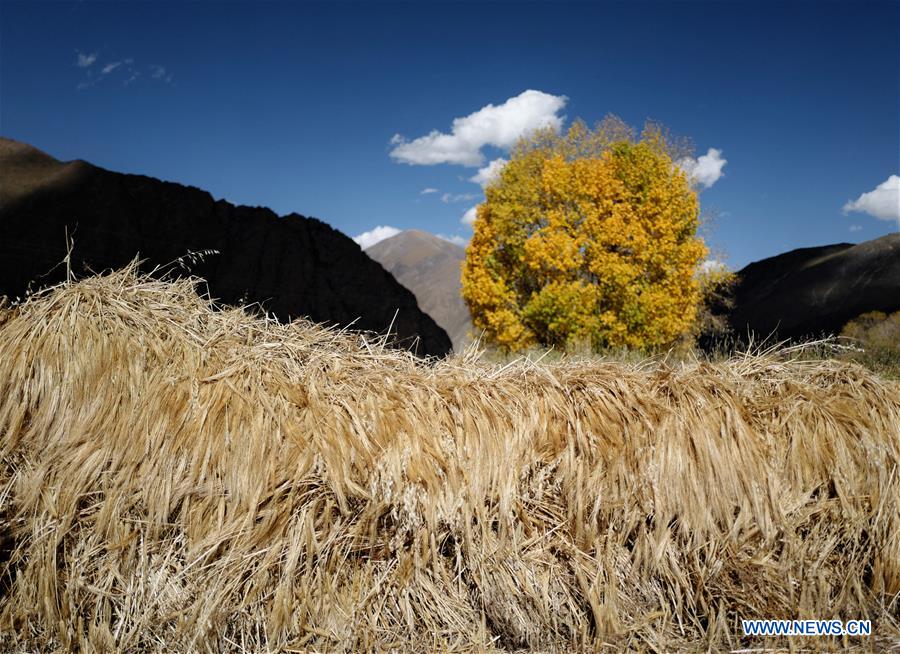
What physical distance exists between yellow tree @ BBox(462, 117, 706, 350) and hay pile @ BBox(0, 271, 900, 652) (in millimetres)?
8001

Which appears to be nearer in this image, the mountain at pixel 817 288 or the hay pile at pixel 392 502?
the hay pile at pixel 392 502

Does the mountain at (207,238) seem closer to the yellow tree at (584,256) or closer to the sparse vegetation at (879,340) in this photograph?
the yellow tree at (584,256)

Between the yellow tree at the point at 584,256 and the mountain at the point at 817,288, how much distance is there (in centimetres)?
1942

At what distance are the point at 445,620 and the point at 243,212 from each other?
32953 mm

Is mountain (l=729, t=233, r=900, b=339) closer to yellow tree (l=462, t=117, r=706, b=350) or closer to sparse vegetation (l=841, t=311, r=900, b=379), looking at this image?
sparse vegetation (l=841, t=311, r=900, b=379)

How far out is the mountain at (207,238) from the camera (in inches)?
1011

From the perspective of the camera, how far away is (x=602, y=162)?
12617 mm

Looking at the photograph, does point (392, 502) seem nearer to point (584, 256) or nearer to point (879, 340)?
point (584, 256)

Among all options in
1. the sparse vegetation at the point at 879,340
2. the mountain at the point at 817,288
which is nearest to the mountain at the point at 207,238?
the sparse vegetation at the point at 879,340

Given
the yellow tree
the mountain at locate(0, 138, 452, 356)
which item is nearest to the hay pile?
the yellow tree

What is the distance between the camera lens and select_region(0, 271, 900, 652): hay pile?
234 cm

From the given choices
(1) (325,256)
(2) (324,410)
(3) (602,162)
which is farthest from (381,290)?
(2) (324,410)

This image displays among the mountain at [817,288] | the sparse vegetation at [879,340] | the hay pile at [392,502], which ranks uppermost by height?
Answer: the mountain at [817,288]

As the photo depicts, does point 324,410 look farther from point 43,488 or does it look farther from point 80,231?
point 80,231
